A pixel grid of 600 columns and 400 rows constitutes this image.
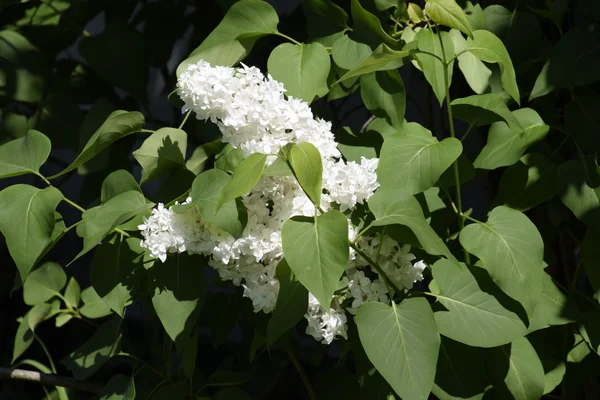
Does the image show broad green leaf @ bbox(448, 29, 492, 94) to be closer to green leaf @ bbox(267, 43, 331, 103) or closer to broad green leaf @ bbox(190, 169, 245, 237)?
green leaf @ bbox(267, 43, 331, 103)

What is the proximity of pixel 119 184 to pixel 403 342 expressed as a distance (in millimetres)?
444

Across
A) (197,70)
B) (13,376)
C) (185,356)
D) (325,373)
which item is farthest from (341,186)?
(13,376)

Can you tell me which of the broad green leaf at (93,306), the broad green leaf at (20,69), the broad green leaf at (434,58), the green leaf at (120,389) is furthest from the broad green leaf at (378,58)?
the broad green leaf at (20,69)

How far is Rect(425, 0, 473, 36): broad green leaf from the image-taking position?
903 mm

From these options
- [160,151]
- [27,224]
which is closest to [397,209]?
[160,151]

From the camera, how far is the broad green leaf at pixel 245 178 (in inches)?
29.9

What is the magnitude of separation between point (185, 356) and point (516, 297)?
0.48 m

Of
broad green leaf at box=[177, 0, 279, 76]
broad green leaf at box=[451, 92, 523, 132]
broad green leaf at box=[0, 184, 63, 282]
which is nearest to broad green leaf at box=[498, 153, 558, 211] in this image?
broad green leaf at box=[451, 92, 523, 132]

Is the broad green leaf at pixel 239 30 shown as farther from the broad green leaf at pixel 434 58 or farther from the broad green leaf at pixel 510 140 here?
the broad green leaf at pixel 510 140

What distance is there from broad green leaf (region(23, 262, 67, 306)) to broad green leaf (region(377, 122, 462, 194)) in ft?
2.61

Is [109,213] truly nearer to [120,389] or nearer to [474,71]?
[120,389]

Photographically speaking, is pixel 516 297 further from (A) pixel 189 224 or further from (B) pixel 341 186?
(A) pixel 189 224

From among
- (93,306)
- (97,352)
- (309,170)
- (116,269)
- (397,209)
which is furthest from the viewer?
(93,306)

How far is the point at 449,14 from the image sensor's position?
2.99 ft
